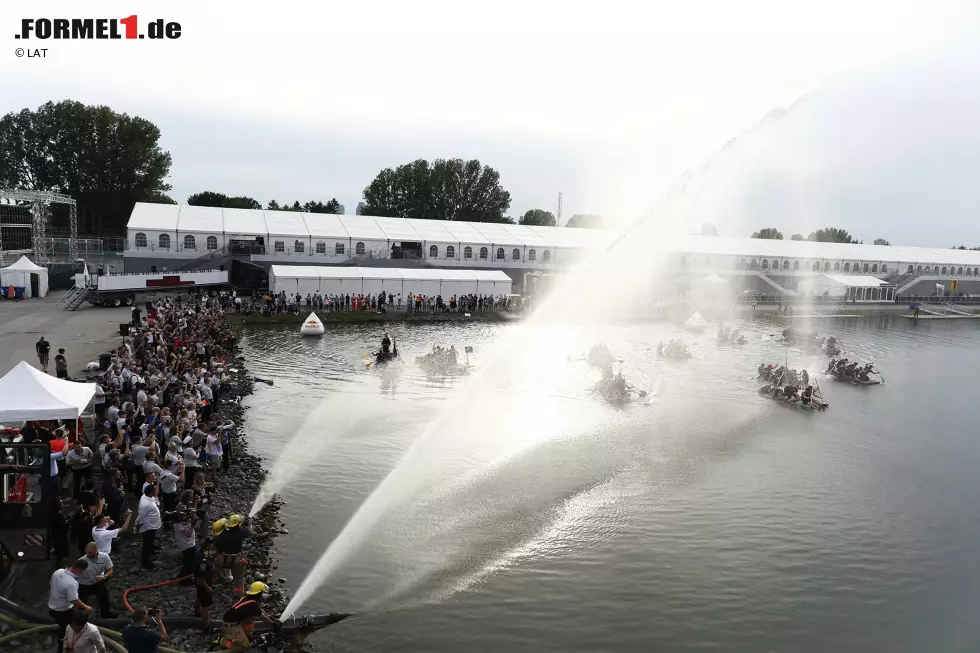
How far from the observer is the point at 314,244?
69438 millimetres

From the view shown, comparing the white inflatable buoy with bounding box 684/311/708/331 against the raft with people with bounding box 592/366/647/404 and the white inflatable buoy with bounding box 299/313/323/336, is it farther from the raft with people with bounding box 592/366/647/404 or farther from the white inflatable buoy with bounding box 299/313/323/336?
the white inflatable buoy with bounding box 299/313/323/336

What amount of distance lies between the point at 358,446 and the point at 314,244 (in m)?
49.6

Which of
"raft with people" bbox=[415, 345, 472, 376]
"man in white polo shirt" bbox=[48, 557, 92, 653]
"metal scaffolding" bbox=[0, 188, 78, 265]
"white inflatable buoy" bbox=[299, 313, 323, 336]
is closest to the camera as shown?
"man in white polo shirt" bbox=[48, 557, 92, 653]

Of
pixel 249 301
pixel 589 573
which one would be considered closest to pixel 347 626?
pixel 589 573

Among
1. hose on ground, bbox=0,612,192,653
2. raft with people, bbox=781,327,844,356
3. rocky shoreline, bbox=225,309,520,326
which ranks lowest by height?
hose on ground, bbox=0,612,192,653

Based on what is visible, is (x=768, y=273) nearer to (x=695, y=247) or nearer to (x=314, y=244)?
(x=695, y=247)

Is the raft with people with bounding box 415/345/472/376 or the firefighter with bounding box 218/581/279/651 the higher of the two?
the raft with people with bounding box 415/345/472/376

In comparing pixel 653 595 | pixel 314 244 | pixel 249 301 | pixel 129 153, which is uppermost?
pixel 129 153

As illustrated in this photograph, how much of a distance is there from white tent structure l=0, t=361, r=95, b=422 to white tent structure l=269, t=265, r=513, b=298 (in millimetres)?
39978

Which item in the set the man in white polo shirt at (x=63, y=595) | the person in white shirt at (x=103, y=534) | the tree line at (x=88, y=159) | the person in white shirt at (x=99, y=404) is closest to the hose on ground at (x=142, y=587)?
the person in white shirt at (x=103, y=534)

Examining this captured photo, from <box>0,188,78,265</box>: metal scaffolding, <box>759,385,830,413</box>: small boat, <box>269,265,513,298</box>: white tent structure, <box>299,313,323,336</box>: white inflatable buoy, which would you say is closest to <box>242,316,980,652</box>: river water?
<box>759,385,830,413</box>: small boat

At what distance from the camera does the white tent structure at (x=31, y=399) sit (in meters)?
16.5

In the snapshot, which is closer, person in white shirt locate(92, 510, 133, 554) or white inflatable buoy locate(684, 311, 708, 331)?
→ person in white shirt locate(92, 510, 133, 554)

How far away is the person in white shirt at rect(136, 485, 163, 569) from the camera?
13.6 meters
